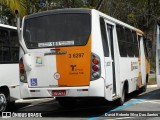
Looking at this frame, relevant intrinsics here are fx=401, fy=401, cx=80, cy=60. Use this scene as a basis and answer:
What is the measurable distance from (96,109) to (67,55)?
9.08ft

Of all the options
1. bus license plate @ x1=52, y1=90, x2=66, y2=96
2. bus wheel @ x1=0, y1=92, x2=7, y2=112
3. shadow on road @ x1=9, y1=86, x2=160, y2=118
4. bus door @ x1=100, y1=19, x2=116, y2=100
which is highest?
bus door @ x1=100, y1=19, x2=116, y2=100

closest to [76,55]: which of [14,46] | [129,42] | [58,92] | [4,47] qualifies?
[58,92]

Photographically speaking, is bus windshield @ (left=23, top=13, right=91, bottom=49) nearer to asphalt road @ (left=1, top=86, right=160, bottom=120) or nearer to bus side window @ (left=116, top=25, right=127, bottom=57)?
asphalt road @ (left=1, top=86, right=160, bottom=120)

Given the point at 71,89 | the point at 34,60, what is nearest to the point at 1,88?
the point at 34,60

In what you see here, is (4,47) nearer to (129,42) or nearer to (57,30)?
(57,30)

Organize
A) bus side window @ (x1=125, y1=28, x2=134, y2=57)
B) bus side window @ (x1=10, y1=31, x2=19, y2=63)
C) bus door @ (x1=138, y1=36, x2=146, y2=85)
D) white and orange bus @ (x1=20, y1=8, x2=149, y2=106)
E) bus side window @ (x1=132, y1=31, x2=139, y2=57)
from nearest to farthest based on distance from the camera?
1. white and orange bus @ (x1=20, y1=8, x2=149, y2=106)
2. bus side window @ (x1=10, y1=31, x2=19, y2=63)
3. bus side window @ (x1=125, y1=28, x2=134, y2=57)
4. bus side window @ (x1=132, y1=31, x2=139, y2=57)
5. bus door @ (x1=138, y1=36, x2=146, y2=85)

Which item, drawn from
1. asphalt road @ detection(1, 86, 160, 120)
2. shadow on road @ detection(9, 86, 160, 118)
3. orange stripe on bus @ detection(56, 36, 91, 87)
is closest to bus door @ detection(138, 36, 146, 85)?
asphalt road @ detection(1, 86, 160, 120)

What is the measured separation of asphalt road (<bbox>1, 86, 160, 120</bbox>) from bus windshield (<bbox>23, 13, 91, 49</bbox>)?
2.12m

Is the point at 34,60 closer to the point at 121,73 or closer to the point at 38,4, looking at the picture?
the point at 121,73

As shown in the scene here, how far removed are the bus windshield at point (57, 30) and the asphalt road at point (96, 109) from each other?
2.12m

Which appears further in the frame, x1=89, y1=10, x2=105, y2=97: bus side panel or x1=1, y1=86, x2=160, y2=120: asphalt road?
x1=1, y1=86, x2=160, y2=120: asphalt road

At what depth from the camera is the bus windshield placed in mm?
11062

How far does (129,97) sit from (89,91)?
626cm

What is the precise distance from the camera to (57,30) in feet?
37.2
